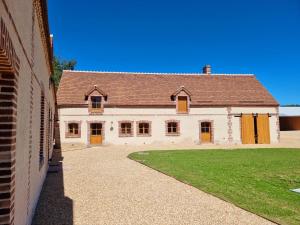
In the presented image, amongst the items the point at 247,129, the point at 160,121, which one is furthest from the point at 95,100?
the point at 247,129

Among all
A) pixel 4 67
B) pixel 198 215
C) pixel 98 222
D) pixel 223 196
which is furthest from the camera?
pixel 223 196

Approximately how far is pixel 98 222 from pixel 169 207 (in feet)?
5.87

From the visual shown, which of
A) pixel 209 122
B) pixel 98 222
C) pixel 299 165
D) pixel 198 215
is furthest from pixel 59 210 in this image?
pixel 209 122

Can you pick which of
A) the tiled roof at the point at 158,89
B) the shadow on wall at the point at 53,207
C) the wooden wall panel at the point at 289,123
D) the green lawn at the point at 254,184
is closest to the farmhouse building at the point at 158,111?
the tiled roof at the point at 158,89

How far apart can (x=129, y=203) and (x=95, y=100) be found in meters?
19.2

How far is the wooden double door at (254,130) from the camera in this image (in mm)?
26609

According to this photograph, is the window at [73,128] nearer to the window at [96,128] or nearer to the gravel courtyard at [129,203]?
the window at [96,128]

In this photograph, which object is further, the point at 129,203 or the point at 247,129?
the point at 247,129

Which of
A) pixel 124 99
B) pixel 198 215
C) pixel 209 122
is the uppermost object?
pixel 124 99

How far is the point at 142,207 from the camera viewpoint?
255 inches

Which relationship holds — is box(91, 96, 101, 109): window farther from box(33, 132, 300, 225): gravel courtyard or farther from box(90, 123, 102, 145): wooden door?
box(33, 132, 300, 225): gravel courtyard

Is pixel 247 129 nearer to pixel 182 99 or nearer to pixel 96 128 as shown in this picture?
pixel 182 99

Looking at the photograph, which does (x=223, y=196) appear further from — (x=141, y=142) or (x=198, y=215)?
(x=141, y=142)

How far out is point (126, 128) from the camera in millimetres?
25359
